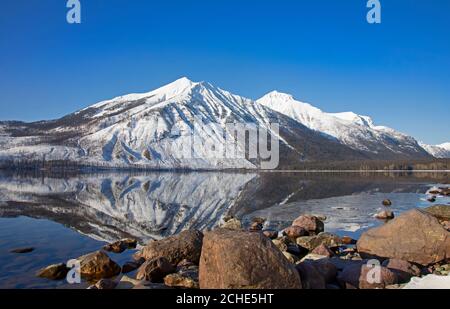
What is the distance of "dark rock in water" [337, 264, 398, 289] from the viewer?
16922mm

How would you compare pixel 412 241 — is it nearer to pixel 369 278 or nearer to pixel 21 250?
pixel 369 278

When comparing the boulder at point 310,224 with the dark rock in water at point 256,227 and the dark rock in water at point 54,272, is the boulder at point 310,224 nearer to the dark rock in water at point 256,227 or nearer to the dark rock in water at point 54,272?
the dark rock in water at point 256,227

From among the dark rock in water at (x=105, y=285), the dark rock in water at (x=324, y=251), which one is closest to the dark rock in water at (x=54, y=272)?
the dark rock in water at (x=105, y=285)

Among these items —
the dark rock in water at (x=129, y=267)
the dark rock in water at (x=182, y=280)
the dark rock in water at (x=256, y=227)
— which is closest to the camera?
the dark rock in water at (x=182, y=280)

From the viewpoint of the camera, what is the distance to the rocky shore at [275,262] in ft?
47.9

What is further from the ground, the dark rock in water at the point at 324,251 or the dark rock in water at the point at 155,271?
the dark rock in water at the point at 155,271

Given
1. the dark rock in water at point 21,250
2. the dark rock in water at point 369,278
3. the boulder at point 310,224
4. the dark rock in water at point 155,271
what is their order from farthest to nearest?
the boulder at point 310,224
the dark rock in water at point 21,250
the dark rock in water at point 155,271
the dark rock in water at point 369,278

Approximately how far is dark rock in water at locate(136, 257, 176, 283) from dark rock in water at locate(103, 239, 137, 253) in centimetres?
818

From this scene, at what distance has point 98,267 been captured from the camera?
2073 centimetres

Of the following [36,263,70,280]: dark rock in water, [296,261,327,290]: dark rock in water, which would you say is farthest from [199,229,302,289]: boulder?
[36,263,70,280]: dark rock in water

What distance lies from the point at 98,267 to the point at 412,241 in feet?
59.9

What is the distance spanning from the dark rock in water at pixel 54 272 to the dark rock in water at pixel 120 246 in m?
6.33

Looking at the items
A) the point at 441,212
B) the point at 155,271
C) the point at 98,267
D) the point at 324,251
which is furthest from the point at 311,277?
the point at 441,212
